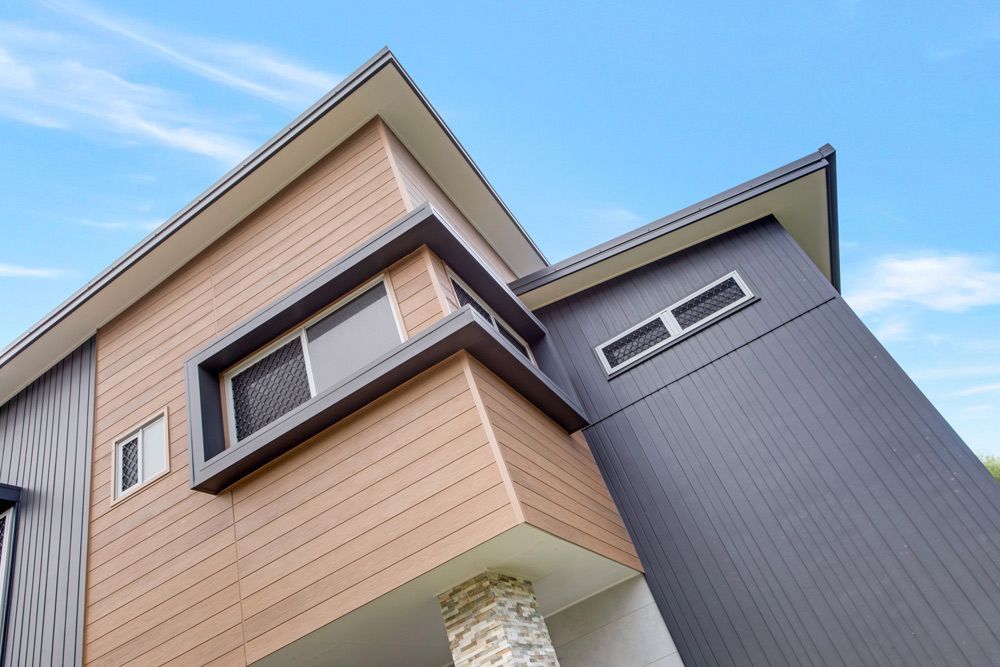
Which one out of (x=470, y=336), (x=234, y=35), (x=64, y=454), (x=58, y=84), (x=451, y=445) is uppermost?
(x=234, y=35)

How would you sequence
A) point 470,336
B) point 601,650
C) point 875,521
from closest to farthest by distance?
point 470,336 < point 875,521 < point 601,650

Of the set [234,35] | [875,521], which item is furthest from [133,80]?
[875,521]

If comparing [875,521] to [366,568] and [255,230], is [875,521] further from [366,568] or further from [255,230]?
[255,230]

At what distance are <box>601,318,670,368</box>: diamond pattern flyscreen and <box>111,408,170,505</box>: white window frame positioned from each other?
4.42 m

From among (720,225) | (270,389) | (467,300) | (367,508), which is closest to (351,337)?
(270,389)

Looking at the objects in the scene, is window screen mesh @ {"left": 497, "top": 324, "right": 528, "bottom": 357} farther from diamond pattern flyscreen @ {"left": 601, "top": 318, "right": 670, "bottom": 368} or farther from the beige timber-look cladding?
the beige timber-look cladding

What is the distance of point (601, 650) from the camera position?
16.8 ft

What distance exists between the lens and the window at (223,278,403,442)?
4895 millimetres

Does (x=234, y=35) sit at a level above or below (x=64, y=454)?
above

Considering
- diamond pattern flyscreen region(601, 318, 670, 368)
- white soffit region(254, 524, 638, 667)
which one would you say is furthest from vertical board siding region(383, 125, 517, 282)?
white soffit region(254, 524, 638, 667)

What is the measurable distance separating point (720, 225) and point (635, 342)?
61.1 inches

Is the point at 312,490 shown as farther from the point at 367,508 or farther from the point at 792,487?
the point at 792,487

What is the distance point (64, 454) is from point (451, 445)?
5.07 metres

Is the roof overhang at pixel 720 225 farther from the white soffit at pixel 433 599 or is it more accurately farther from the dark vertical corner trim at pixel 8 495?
the dark vertical corner trim at pixel 8 495
